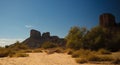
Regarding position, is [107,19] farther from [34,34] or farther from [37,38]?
[34,34]

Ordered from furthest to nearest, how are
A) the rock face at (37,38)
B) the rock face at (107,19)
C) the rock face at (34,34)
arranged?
the rock face at (34,34), the rock face at (37,38), the rock face at (107,19)

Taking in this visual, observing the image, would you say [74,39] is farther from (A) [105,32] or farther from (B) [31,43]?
(B) [31,43]

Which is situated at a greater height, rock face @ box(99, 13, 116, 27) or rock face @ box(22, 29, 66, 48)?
rock face @ box(99, 13, 116, 27)

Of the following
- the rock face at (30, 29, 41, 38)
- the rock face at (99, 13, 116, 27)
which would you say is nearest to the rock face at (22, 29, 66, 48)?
the rock face at (30, 29, 41, 38)

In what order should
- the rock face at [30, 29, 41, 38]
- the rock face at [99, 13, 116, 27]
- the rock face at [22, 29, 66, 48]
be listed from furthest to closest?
the rock face at [30, 29, 41, 38], the rock face at [22, 29, 66, 48], the rock face at [99, 13, 116, 27]

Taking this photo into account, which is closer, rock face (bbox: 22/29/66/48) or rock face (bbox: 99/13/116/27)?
rock face (bbox: 99/13/116/27)

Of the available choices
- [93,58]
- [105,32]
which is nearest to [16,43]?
[105,32]

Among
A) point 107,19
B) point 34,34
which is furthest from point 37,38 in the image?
point 107,19

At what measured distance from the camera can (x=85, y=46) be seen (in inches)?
1702

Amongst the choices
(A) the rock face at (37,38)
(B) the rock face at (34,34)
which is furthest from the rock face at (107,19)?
(B) the rock face at (34,34)

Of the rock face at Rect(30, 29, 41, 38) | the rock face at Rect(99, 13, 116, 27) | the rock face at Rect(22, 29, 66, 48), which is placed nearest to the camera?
the rock face at Rect(99, 13, 116, 27)

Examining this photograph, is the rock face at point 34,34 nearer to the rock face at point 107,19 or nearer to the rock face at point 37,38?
the rock face at point 37,38

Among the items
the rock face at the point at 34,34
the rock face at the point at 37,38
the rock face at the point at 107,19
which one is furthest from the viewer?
the rock face at the point at 34,34

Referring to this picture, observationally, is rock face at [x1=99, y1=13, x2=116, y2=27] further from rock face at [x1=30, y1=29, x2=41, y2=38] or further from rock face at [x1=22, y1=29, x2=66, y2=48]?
rock face at [x1=30, y1=29, x2=41, y2=38]
